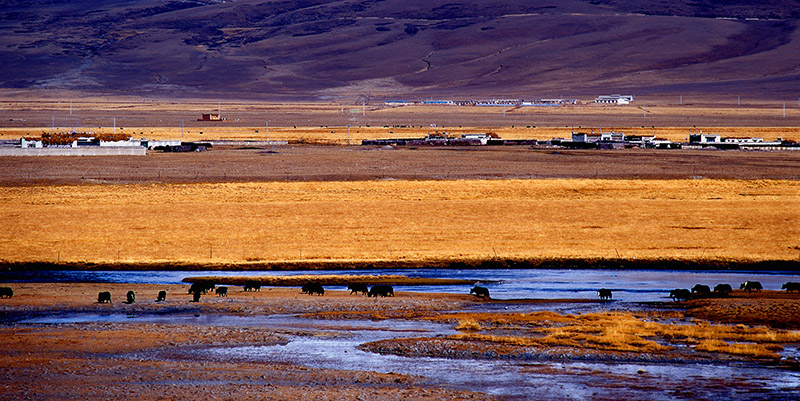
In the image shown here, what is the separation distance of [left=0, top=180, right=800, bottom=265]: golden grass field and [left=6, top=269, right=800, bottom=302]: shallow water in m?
1.68

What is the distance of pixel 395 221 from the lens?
4119 centimetres

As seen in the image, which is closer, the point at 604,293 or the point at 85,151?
the point at 604,293

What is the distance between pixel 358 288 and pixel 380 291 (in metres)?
1.31

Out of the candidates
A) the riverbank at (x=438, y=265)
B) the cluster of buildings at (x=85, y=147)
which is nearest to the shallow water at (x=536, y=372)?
the riverbank at (x=438, y=265)

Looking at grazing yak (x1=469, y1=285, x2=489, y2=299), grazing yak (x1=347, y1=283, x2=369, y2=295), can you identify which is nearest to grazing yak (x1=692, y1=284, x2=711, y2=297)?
grazing yak (x1=469, y1=285, x2=489, y2=299)

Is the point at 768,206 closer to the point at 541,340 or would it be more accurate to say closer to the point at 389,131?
the point at 541,340

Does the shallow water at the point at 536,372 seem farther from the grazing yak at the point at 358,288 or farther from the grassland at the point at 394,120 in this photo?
the grassland at the point at 394,120

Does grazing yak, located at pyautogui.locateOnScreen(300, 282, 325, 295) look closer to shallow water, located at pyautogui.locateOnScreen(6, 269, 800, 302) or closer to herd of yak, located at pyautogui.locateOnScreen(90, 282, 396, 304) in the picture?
herd of yak, located at pyautogui.locateOnScreen(90, 282, 396, 304)

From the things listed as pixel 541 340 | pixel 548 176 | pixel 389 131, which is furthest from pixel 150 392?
pixel 389 131

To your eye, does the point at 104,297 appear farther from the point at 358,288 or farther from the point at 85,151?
the point at 85,151

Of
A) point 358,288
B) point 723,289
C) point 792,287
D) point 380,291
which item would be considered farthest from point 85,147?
point 792,287

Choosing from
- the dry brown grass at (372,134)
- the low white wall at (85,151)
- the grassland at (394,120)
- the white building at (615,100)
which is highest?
the white building at (615,100)

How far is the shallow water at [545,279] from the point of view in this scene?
27688 millimetres

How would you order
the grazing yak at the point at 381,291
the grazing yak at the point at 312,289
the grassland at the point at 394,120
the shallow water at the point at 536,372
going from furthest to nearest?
the grassland at the point at 394,120 < the grazing yak at the point at 312,289 < the grazing yak at the point at 381,291 < the shallow water at the point at 536,372
